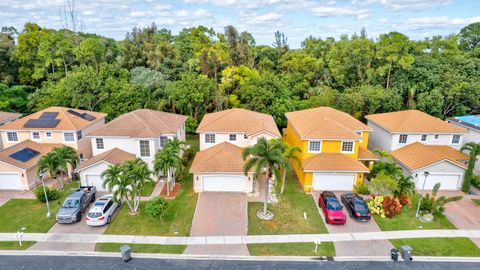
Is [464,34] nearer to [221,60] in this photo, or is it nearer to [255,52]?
[255,52]

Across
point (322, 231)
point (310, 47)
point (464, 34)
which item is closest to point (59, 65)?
point (310, 47)

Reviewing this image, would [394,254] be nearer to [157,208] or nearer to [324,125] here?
[324,125]

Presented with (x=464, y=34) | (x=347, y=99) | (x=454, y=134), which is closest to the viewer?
(x=454, y=134)

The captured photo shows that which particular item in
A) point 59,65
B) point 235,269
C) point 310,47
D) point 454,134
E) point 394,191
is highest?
point 310,47

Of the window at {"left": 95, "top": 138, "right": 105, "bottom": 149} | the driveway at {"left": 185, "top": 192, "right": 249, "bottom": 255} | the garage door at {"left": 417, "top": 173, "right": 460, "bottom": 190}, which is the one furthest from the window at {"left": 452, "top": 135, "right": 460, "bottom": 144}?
the window at {"left": 95, "top": 138, "right": 105, "bottom": 149}

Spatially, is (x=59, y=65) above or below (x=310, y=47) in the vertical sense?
below

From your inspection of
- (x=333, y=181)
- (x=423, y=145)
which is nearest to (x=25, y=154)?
(x=333, y=181)

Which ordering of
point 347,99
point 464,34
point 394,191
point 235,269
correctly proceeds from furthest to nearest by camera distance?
point 464,34 < point 347,99 < point 394,191 < point 235,269

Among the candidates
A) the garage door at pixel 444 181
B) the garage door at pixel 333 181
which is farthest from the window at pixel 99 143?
the garage door at pixel 444 181
